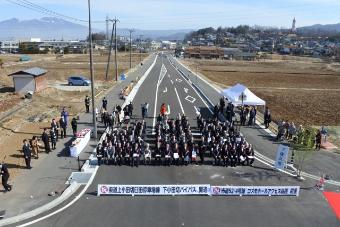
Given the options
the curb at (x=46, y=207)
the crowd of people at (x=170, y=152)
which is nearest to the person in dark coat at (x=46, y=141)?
the crowd of people at (x=170, y=152)

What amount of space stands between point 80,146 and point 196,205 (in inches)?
337

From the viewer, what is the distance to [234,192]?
16141 millimetres

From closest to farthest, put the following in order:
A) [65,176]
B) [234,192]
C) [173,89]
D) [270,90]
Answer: [234,192], [65,176], [173,89], [270,90]

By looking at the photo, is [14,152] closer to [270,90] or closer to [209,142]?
[209,142]

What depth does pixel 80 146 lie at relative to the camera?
2109 cm

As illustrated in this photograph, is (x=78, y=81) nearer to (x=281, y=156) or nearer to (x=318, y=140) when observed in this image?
(x=318, y=140)

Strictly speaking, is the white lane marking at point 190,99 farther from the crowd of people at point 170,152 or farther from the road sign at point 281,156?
the road sign at point 281,156

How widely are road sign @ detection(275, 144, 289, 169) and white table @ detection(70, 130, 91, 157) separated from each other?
10188mm

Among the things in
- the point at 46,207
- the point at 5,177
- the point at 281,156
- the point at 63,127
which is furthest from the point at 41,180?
the point at 281,156

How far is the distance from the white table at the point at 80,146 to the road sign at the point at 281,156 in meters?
10.2

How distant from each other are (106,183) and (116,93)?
1008 inches

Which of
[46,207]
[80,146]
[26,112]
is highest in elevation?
[80,146]

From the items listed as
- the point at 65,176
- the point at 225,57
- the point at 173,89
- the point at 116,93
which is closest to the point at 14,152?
the point at 65,176

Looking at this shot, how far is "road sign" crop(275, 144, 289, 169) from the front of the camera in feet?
60.7
